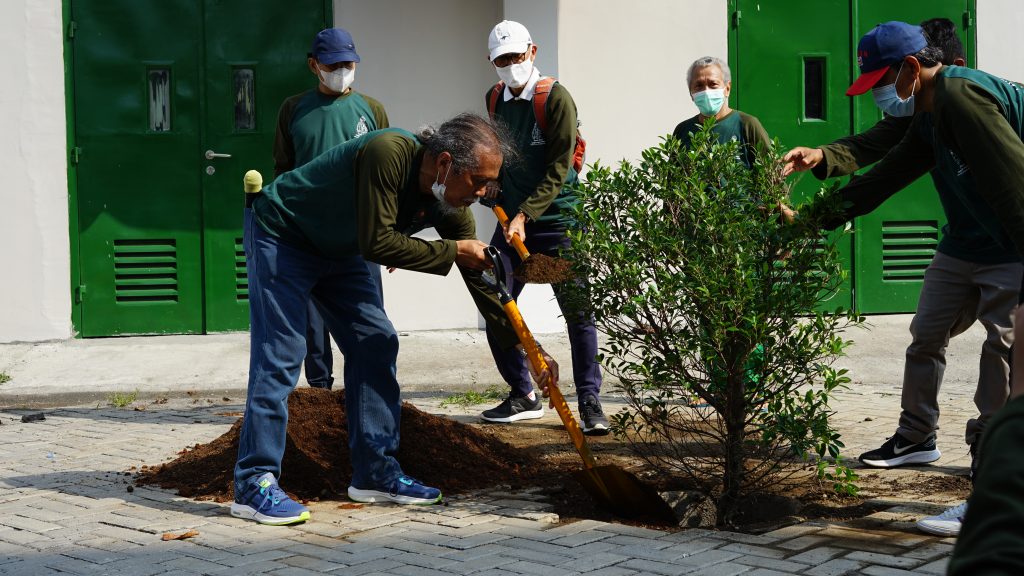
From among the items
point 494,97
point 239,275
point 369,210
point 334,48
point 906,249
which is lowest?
point 239,275

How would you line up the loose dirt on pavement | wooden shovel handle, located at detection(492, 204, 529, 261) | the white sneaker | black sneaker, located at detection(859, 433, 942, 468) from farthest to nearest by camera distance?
wooden shovel handle, located at detection(492, 204, 529, 261)
black sneaker, located at detection(859, 433, 942, 468)
the loose dirt on pavement
the white sneaker

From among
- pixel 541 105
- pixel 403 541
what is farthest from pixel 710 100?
pixel 403 541

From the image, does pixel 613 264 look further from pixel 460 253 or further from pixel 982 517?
pixel 982 517

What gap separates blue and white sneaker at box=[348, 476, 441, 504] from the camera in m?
5.03

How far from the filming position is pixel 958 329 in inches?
218

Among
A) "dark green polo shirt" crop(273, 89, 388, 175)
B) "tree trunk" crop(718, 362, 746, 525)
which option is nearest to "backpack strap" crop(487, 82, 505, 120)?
"dark green polo shirt" crop(273, 89, 388, 175)

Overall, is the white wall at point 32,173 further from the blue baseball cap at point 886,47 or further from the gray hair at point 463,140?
the blue baseball cap at point 886,47

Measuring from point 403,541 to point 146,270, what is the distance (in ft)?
20.8

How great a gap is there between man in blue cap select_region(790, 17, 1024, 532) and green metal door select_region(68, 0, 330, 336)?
20.9 feet

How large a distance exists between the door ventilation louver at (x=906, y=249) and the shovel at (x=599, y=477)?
6.54 metres

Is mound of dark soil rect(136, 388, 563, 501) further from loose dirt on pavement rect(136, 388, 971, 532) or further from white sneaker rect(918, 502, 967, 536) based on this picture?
white sneaker rect(918, 502, 967, 536)

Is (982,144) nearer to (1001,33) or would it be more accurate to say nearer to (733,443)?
(733,443)

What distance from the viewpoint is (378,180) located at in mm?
4523

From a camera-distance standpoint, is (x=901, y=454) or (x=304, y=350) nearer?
(x=304, y=350)
